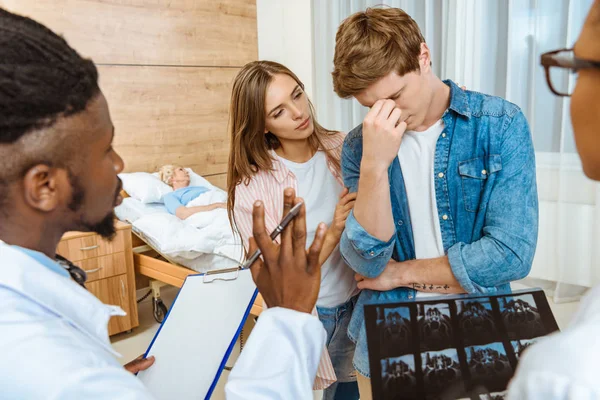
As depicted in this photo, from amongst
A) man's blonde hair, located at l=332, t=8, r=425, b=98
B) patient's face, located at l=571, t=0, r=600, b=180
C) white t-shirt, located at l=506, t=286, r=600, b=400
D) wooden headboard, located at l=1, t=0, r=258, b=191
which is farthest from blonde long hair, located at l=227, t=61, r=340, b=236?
wooden headboard, located at l=1, t=0, r=258, b=191

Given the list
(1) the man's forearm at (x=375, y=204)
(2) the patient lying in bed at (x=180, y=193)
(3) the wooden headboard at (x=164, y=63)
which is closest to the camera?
(1) the man's forearm at (x=375, y=204)

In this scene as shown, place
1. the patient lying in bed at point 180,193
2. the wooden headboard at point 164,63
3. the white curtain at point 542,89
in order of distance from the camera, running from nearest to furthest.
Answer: the white curtain at point 542,89 < the patient lying in bed at point 180,193 < the wooden headboard at point 164,63

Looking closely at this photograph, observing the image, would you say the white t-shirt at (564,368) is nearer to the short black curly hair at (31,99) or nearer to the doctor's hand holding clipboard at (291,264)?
the doctor's hand holding clipboard at (291,264)

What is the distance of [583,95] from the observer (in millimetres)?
497

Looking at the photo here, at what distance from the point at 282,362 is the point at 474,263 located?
0.50 m

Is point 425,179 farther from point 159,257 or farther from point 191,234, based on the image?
point 159,257

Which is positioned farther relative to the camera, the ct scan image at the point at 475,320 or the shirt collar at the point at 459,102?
the shirt collar at the point at 459,102

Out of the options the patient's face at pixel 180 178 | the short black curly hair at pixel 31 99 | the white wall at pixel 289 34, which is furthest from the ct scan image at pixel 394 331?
the white wall at pixel 289 34

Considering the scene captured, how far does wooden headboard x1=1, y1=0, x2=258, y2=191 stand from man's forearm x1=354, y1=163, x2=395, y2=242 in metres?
2.70

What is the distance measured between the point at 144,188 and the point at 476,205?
8.26 feet

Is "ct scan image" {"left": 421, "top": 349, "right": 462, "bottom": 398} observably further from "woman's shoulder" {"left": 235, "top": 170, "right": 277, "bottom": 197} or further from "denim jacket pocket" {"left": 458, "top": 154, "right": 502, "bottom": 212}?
"woman's shoulder" {"left": 235, "top": 170, "right": 277, "bottom": 197}

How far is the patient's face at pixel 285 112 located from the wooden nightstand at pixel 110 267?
4.96ft

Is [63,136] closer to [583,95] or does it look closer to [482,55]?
[583,95]

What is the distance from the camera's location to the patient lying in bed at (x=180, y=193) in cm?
293
